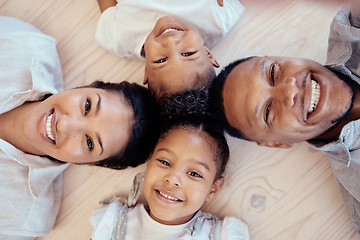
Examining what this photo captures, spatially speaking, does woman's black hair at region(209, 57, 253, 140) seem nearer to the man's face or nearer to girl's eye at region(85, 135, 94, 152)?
the man's face

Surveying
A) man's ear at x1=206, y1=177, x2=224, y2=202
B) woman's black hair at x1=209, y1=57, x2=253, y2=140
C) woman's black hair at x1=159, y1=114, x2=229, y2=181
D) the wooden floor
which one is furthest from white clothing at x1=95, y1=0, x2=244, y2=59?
man's ear at x1=206, y1=177, x2=224, y2=202

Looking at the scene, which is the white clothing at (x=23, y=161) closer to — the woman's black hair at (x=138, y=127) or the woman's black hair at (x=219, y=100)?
the woman's black hair at (x=138, y=127)

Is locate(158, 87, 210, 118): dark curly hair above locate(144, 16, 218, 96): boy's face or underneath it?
underneath

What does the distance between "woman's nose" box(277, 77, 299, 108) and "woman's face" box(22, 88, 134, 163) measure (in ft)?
1.43

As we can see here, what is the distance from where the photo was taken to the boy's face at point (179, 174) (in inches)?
34.6

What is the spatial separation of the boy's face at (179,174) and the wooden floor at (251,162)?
190 millimetres

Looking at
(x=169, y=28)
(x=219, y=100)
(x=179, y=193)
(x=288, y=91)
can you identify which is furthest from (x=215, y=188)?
(x=169, y=28)

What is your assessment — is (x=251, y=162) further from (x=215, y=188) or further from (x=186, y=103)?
(x=186, y=103)

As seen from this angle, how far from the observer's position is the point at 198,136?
90cm

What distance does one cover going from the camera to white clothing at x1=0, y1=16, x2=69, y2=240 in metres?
0.98

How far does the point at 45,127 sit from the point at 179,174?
15.7 inches

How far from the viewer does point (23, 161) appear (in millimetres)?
969

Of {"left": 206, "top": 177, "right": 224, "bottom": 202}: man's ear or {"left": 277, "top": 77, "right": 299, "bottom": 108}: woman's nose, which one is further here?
{"left": 206, "top": 177, "right": 224, "bottom": 202}: man's ear

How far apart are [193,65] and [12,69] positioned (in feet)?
1.92
